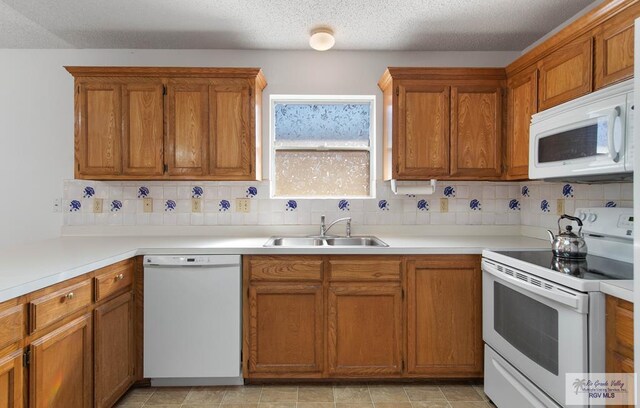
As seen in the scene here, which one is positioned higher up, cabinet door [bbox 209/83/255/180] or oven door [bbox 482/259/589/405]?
cabinet door [bbox 209/83/255/180]

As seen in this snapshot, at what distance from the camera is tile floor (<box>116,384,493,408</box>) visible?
2.02 meters

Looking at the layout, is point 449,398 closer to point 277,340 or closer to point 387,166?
point 277,340

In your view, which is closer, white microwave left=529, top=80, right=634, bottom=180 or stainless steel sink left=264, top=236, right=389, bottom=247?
white microwave left=529, top=80, right=634, bottom=180

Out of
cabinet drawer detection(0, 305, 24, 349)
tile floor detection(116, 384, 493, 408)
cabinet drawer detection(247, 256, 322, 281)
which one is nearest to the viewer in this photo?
cabinet drawer detection(0, 305, 24, 349)

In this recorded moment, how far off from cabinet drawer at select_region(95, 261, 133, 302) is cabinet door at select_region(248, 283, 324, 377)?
771 millimetres

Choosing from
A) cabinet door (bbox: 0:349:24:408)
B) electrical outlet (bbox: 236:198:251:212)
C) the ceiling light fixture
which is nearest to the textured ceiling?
the ceiling light fixture

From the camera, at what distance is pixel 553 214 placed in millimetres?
2461

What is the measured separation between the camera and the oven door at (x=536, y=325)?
138cm

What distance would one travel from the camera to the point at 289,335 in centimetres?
217

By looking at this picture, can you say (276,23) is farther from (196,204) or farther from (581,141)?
(581,141)

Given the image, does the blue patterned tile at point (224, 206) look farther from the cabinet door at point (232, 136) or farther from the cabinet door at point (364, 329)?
the cabinet door at point (364, 329)

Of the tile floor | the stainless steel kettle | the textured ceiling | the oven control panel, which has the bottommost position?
the tile floor

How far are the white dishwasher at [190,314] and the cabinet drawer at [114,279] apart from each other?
0.10m

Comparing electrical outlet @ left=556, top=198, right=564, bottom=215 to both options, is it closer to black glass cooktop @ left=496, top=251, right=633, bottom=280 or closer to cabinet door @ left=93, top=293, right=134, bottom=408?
black glass cooktop @ left=496, top=251, right=633, bottom=280
